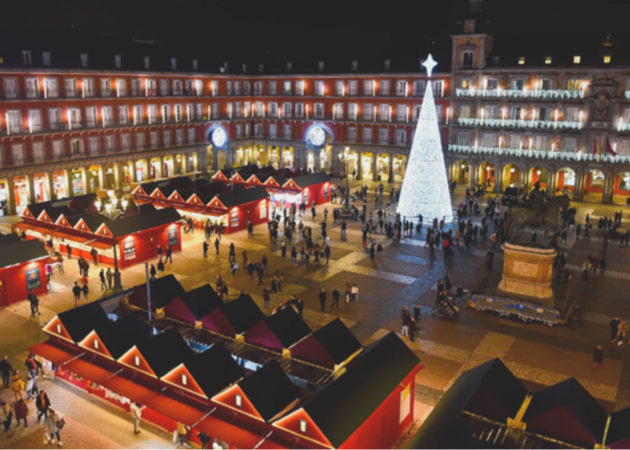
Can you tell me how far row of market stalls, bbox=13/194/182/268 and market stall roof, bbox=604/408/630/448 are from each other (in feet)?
90.1

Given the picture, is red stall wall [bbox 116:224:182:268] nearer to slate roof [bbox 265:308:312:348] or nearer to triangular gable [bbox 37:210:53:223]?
triangular gable [bbox 37:210:53:223]

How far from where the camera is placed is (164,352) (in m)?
18.6

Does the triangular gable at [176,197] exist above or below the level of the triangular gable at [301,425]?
above

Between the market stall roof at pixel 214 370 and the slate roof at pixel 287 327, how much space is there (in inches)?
87.9

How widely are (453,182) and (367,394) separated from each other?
156 feet

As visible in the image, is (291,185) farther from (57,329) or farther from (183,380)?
(183,380)

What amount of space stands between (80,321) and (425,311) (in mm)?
15896

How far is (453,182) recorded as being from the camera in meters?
60.5

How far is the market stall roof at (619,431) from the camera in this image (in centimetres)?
1365

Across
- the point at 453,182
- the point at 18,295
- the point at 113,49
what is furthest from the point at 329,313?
the point at 113,49

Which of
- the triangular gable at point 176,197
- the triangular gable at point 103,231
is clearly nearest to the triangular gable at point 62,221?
the triangular gable at point 103,231

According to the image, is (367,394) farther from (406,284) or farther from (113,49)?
(113,49)

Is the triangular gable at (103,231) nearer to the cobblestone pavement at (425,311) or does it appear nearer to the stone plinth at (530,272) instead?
the cobblestone pavement at (425,311)

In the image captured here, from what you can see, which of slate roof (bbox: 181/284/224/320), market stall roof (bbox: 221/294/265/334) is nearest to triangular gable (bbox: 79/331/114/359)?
slate roof (bbox: 181/284/224/320)
